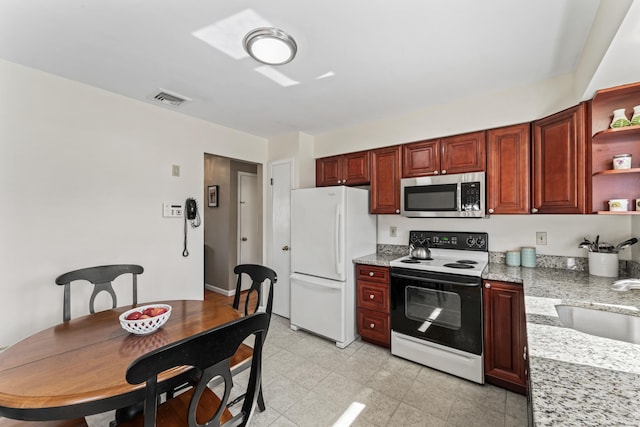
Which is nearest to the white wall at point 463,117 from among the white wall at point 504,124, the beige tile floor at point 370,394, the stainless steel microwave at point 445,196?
the white wall at point 504,124

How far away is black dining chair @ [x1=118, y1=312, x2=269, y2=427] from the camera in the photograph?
2.88ft

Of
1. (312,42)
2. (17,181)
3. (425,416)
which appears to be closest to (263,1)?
(312,42)

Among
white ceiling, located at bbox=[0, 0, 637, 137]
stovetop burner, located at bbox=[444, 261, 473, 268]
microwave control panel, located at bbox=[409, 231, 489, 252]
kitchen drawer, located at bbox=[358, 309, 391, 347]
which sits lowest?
kitchen drawer, located at bbox=[358, 309, 391, 347]

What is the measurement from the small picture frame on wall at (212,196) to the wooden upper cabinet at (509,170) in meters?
4.16

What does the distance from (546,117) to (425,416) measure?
2432mm

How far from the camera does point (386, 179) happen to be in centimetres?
304

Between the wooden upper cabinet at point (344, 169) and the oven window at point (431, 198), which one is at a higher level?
the wooden upper cabinet at point (344, 169)

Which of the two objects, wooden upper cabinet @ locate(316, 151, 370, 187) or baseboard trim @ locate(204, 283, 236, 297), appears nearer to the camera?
wooden upper cabinet @ locate(316, 151, 370, 187)

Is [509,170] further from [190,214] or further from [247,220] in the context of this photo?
[247,220]

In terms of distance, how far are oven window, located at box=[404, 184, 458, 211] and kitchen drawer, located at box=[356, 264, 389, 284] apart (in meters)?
0.72

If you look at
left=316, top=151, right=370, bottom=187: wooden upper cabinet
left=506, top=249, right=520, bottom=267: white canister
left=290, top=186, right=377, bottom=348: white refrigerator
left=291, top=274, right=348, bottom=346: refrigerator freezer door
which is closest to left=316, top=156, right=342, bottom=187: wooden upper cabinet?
left=316, top=151, right=370, bottom=187: wooden upper cabinet

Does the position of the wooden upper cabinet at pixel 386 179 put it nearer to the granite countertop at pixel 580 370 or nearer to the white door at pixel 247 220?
the granite countertop at pixel 580 370

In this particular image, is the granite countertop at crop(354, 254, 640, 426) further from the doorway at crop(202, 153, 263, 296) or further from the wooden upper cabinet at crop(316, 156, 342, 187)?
the doorway at crop(202, 153, 263, 296)

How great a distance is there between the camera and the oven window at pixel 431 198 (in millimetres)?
2604
